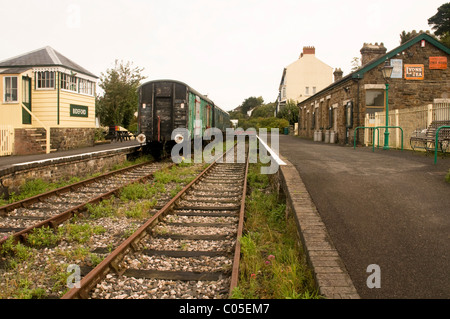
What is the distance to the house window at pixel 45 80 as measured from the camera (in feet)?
53.6

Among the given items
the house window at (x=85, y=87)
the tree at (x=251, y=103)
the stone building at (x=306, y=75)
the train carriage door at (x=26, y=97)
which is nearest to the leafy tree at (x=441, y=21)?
the stone building at (x=306, y=75)

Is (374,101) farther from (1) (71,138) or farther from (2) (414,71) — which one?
(1) (71,138)

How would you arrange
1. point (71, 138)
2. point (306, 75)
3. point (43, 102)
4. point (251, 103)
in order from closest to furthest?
point (43, 102), point (71, 138), point (306, 75), point (251, 103)

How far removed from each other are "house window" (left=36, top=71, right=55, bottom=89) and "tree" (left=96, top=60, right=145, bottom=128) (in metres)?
13.6

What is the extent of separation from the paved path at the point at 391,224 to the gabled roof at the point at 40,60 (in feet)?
46.0

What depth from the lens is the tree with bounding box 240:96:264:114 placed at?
108375mm

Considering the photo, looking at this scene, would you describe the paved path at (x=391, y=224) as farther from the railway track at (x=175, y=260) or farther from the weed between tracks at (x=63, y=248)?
the weed between tracks at (x=63, y=248)

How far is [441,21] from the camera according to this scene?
38125 millimetres

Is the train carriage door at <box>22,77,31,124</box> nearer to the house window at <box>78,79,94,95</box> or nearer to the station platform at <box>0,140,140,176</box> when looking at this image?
the house window at <box>78,79,94,95</box>

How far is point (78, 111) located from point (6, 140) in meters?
5.50

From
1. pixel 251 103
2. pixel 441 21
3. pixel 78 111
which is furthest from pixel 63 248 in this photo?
pixel 251 103

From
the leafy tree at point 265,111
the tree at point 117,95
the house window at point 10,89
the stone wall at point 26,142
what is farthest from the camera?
the leafy tree at point 265,111

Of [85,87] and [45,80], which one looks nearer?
[45,80]
